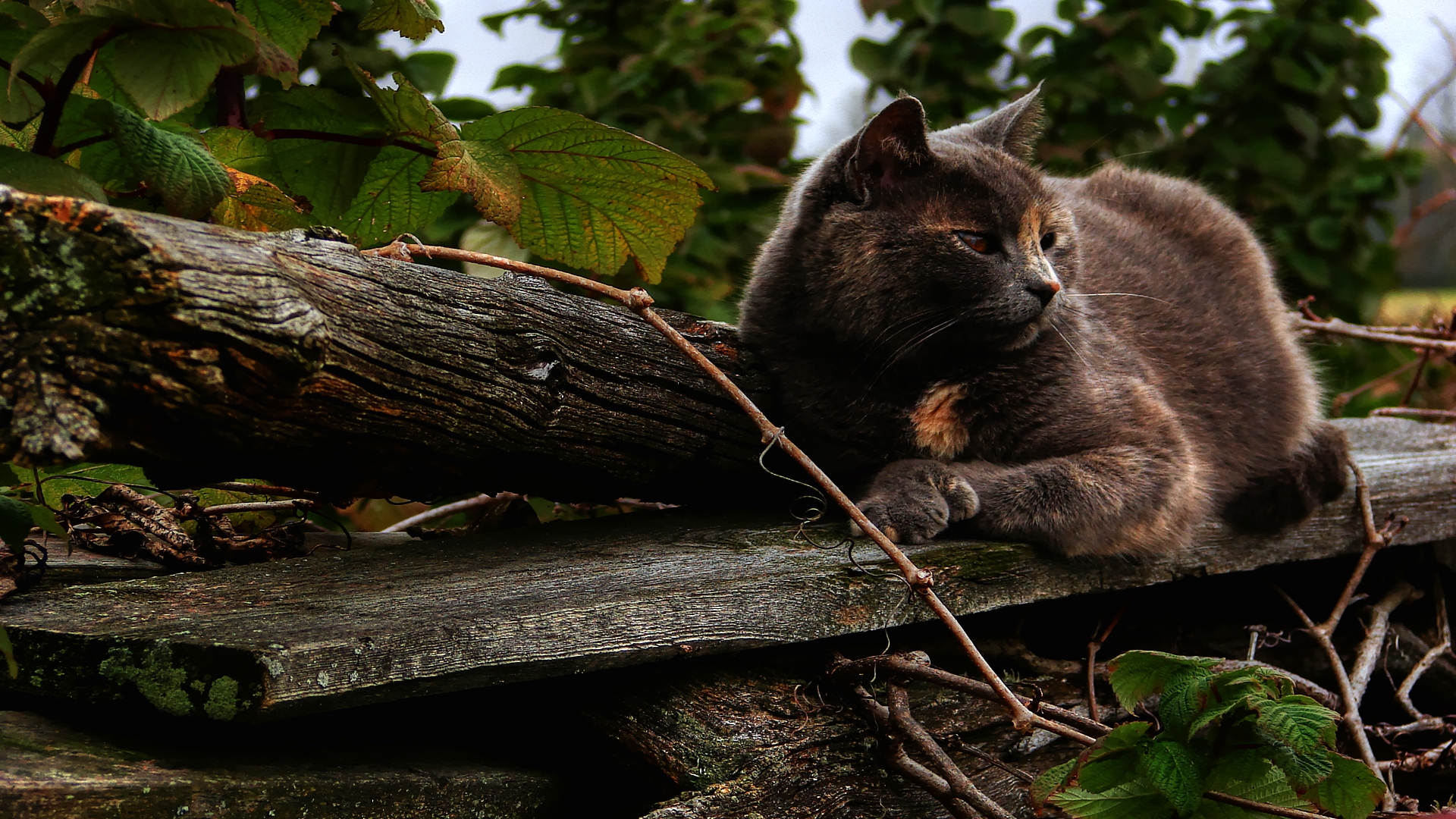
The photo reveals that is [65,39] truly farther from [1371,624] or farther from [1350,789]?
[1371,624]

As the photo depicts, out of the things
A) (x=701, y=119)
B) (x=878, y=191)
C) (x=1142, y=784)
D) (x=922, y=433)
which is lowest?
(x=1142, y=784)

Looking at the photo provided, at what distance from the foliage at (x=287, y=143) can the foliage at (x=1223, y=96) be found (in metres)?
3.19

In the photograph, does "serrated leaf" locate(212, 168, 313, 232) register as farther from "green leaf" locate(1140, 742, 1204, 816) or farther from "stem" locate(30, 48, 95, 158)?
"green leaf" locate(1140, 742, 1204, 816)

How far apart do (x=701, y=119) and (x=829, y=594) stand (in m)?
3.14

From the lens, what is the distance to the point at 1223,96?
16.3 feet

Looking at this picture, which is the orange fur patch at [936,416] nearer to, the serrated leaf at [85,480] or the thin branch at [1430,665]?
the thin branch at [1430,665]

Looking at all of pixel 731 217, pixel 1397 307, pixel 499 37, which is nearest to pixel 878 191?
pixel 731 217

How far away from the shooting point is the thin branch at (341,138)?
1886mm

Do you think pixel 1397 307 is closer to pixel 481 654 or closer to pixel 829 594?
pixel 829 594

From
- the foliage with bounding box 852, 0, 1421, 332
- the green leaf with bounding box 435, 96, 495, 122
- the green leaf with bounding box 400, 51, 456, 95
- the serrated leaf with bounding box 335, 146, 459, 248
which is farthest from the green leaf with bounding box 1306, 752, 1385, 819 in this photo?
the foliage with bounding box 852, 0, 1421, 332

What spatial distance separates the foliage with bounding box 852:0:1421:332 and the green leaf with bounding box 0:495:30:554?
4.19m

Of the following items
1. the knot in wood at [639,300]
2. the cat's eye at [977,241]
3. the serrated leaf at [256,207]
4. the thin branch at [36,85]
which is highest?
the thin branch at [36,85]

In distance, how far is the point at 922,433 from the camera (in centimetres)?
211

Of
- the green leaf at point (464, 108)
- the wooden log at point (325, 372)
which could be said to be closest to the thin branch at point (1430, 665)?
the wooden log at point (325, 372)
